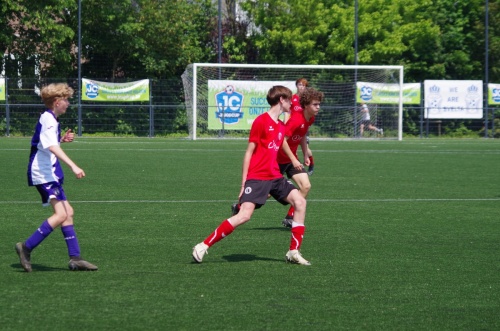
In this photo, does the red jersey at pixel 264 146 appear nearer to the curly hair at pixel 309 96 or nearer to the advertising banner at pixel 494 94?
the curly hair at pixel 309 96

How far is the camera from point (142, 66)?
41125mm

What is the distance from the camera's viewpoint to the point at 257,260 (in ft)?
29.7

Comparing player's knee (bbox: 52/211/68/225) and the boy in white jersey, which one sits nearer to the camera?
the boy in white jersey

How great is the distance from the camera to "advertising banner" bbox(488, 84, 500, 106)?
1660 inches

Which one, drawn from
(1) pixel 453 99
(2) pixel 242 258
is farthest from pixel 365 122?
(2) pixel 242 258

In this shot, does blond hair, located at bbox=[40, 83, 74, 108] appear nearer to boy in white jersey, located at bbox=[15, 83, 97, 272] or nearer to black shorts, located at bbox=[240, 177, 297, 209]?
boy in white jersey, located at bbox=[15, 83, 97, 272]

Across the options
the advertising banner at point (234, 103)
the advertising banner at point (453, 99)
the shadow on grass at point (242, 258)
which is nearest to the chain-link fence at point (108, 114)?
the advertising banner at point (234, 103)

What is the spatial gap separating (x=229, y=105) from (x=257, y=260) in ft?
94.1

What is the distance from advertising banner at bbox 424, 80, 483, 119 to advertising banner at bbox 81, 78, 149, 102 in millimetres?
11944

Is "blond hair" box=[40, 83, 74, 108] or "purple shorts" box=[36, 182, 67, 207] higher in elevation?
"blond hair" box=[40, 83, 74, 108]

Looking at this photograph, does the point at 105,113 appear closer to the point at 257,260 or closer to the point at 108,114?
the point at 108,114

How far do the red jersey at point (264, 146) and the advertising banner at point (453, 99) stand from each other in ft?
110

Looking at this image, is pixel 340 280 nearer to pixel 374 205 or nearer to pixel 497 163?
pixel 374 205

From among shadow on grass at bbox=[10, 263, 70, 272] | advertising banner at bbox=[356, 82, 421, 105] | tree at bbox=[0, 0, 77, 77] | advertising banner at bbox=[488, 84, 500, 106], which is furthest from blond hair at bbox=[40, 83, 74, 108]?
advertising banner at bbox=[488, 84, 500, 106]
